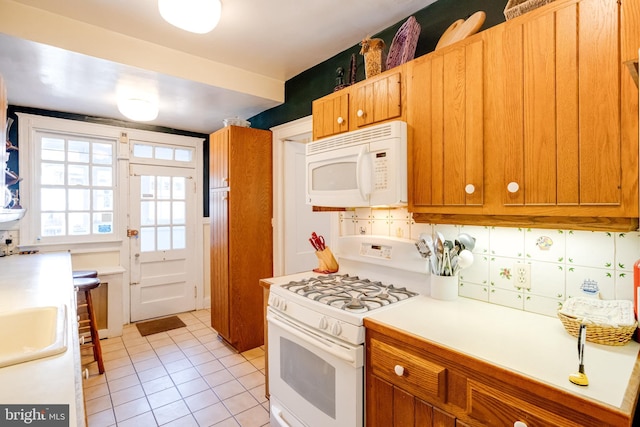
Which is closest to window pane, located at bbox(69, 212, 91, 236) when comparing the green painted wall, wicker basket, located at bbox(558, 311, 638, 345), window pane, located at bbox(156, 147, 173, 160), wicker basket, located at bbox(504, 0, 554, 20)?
window pane, located at bbox(156, 147, 173, 160)

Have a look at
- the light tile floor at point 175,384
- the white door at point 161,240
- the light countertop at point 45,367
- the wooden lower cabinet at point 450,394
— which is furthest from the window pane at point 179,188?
the wooden lower cabinet at point 450,394

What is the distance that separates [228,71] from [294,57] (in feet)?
1.94

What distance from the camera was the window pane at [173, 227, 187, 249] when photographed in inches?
158

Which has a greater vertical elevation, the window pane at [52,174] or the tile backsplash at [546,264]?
the window pane at [52,174]

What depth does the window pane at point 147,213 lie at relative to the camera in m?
3.78

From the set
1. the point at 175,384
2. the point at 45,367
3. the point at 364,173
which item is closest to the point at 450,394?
the point at 364,173

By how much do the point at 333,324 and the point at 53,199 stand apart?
11.5 feet

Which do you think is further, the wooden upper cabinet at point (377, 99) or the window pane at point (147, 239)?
the window pane at point (147, 239)

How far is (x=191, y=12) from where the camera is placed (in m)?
1.58

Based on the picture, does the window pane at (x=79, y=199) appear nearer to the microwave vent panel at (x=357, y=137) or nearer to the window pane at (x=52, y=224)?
the window pane at (x=52, y=224)

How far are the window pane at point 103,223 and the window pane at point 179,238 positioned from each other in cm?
69

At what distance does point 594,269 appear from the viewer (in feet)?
4.17

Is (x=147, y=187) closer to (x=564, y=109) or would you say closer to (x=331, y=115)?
(x=331, y=115)

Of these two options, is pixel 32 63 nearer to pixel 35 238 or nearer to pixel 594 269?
pixel 35 238
